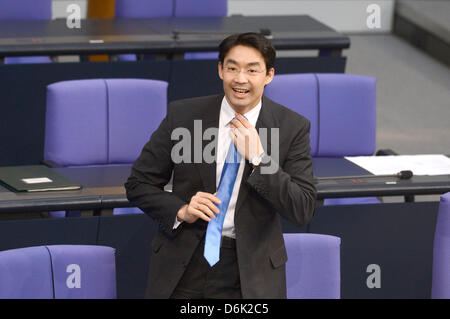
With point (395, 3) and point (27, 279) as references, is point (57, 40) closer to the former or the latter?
point (27, 279)

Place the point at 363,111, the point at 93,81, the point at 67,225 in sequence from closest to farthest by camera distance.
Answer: the point at 67,225 → the point at 93,81 → the point at 363,111

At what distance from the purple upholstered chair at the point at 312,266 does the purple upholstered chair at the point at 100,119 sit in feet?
5.51

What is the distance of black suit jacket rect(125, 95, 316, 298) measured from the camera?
275cm

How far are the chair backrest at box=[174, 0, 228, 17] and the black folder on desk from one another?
2.94 meters

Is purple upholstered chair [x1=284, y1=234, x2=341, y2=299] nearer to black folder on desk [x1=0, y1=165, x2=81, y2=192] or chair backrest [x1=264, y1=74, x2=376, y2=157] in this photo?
black folder on desk [x1=0, y1=165, x2=81, y2=192]

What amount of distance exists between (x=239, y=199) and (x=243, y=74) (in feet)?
1.20

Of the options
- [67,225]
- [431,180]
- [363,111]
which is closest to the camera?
[67,225]

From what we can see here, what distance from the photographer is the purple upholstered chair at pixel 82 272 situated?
9.36 ft

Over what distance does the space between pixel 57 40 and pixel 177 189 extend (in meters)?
3.09

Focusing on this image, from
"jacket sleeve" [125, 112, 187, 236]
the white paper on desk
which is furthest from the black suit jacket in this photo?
the white paper on desk

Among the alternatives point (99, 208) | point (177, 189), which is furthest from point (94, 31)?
point (177, 189)

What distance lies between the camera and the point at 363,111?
4.77 m
